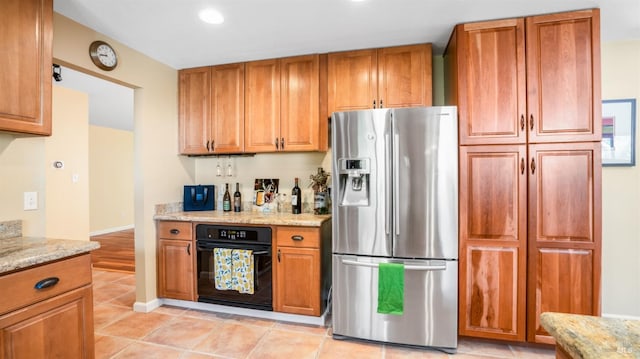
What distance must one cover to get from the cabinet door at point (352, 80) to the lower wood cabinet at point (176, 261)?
5.87ft

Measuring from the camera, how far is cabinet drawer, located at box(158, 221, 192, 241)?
2744 mm

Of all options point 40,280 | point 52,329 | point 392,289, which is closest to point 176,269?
point 52,329

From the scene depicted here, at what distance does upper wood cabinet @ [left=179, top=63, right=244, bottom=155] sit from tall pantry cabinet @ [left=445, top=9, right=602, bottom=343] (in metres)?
2.00

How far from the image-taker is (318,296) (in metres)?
2.45

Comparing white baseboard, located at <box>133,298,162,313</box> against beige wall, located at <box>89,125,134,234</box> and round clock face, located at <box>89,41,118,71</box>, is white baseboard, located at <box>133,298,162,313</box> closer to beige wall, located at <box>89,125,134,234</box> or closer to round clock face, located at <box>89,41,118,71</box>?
round clock face, located at <box>89,41,118,71</box>

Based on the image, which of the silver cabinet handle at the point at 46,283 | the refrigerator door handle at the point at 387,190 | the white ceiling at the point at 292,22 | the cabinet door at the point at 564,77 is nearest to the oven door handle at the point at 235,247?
the refrigerator door handle at the point at 387,190

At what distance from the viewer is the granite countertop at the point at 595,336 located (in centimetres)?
63

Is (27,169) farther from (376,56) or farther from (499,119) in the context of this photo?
(499,119)

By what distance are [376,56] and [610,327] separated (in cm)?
238

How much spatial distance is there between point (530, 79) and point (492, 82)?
0.25 metres

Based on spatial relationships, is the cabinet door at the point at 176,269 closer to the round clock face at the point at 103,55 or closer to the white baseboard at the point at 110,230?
the round clock face at the point at 103,55

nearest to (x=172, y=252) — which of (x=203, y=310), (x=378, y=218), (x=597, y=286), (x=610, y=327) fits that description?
(x=203, y=310)

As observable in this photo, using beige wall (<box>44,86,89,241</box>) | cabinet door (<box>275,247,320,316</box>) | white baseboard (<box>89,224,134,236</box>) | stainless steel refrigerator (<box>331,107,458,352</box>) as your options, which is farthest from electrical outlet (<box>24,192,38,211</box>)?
white baseboard (<box>89,224,134,236</box>)

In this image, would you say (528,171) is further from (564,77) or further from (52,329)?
(52,329)
